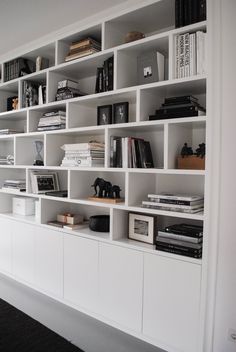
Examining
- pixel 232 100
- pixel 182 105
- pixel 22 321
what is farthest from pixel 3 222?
pixel 232 100

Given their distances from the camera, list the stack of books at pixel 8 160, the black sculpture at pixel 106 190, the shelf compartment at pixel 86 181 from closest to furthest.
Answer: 1. the black sculpture at pixel 106 190
2. the shelf compartment at pixel 86 181
3. the stack of books at pixel 8 160

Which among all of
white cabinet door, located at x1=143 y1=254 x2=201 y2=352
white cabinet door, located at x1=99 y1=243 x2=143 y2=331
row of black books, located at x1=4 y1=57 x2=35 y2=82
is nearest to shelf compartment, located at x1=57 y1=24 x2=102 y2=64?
row of black books, located at x1=4 y1=57 x2=35 y2=82

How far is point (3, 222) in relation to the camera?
3.14 metres

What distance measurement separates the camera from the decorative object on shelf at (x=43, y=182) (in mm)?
2799

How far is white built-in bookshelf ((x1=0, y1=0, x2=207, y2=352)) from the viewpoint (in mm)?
1850

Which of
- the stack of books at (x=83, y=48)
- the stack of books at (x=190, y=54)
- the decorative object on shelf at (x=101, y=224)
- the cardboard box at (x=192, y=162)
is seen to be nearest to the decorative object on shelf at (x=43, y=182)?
the decorative object on shelf at (x=101, y=224)

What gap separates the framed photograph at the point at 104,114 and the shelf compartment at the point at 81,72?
0.38m

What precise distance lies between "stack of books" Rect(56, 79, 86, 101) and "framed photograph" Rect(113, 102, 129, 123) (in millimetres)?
490

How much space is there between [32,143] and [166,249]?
197cm

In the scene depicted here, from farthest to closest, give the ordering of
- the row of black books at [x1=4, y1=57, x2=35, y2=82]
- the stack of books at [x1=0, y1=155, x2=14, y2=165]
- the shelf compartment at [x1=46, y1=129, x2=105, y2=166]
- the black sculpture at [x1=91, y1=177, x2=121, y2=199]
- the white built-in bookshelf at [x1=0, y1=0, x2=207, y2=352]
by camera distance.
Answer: the stack of books at [x1=0, y1=155, x2=14, y2=165], the row of black books at [x1=4, y1=57, x2=35, y2=82], the shelf compartment at [x1=46, y1=129, x2=105, y2=166], the black sculpture at [x1=91, y1=177, x2=121, y2=199], the white built-in bookshelf at [x1=0, y1=0, x2=207, y2=352]

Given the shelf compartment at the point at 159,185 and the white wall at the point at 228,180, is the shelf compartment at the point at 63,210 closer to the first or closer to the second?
the shelf compartment at the point at 159,185

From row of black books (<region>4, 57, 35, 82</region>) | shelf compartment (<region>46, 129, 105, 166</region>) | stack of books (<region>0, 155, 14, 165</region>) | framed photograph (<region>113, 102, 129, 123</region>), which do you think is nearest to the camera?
framed photograph (<region>113, 102, 129, 123</region>)

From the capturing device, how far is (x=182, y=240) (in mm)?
1840

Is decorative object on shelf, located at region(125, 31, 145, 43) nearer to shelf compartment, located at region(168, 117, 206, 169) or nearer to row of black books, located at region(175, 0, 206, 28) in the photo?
row of black books, located at region(175, 0, 206, 28)
